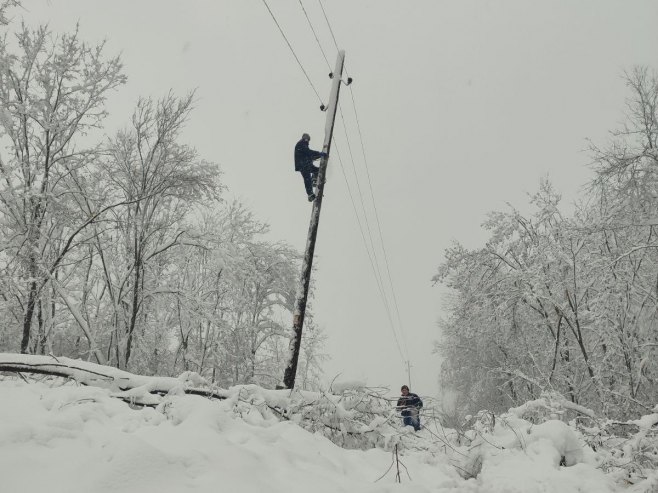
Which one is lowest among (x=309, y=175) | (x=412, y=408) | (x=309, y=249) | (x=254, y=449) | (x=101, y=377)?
(x=254, y=449)

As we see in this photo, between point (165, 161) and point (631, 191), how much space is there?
12.2m

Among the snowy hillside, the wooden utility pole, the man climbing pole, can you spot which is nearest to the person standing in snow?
the snowy hillside

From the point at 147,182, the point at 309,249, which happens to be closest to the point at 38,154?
the point at 147,182

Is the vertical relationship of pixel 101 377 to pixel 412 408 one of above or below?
above

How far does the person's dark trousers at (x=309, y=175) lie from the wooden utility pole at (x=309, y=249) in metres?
0.77

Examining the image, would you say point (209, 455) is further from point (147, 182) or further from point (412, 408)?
point (147, 182)

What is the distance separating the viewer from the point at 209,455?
248 centimetres

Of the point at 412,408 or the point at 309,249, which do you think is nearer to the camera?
the point at 412,408

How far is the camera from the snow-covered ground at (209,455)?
2105mm

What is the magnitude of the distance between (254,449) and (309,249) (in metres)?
4.24

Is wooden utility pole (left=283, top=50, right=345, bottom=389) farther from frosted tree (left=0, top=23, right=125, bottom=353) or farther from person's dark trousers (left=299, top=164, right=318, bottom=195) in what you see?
frosted tree (left=0, top=23, right=125, bottom=353)

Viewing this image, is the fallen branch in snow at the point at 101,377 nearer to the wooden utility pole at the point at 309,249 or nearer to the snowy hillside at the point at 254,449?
the snowy hillside at the point at 254,449

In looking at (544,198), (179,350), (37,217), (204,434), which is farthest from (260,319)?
(204,434)

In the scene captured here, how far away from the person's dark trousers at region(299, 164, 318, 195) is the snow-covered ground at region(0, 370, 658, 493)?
520cm
